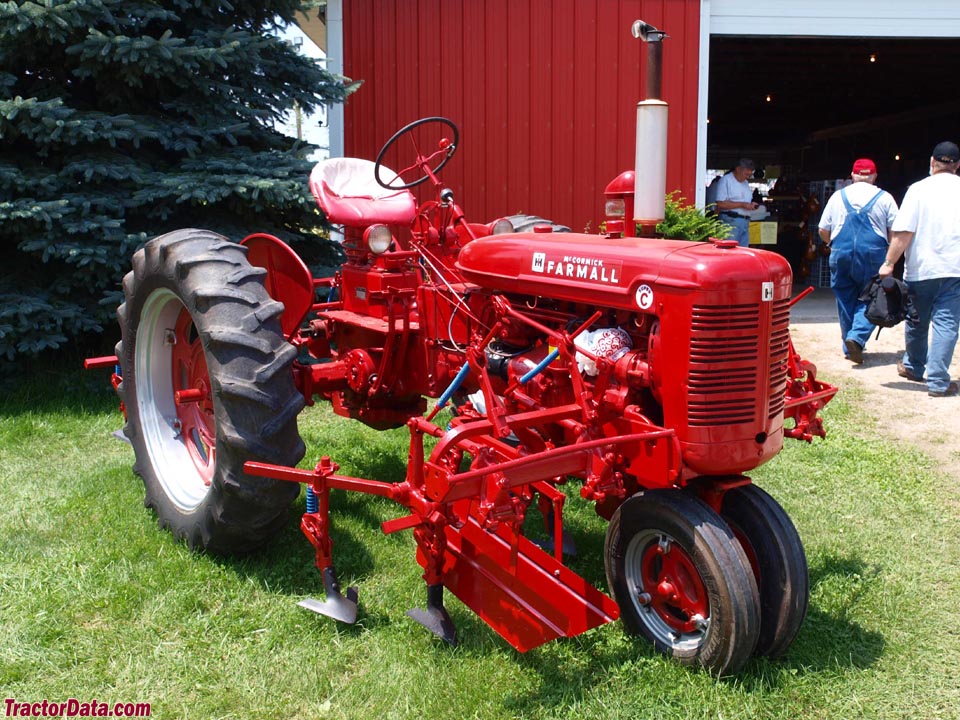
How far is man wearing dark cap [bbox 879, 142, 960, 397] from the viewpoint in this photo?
21.4 feet

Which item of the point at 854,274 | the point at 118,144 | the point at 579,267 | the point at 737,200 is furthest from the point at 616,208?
the point at 737,200

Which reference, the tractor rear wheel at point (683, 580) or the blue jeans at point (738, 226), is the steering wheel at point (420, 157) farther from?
the blue jeans at point (738, 226)

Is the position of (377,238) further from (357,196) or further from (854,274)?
(854,274)

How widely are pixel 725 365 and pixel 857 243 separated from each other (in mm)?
5324

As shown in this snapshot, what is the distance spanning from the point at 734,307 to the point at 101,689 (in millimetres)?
2387

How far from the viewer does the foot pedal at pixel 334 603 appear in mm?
3244

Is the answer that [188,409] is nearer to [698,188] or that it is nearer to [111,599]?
[111,599]

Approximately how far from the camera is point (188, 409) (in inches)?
173

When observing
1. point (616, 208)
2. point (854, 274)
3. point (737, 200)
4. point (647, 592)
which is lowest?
point (647, 592)

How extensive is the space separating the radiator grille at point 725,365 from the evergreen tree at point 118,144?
414 cm

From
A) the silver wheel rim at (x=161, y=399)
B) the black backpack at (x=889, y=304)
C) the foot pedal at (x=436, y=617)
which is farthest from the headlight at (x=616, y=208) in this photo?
the black backpack at (x=889, y=304)

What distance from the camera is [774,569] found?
9.67ft

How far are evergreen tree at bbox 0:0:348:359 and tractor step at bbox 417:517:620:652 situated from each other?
3.82 meters

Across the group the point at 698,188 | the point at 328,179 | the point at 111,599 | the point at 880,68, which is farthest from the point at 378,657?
the point at 880,68
